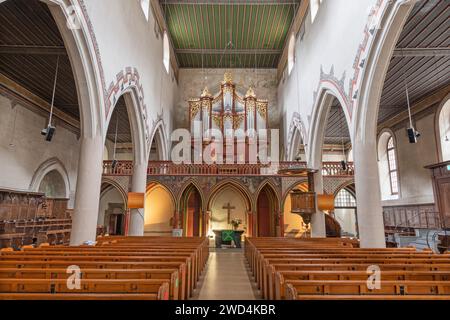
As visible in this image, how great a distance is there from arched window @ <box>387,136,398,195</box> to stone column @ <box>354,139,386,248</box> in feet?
29.0

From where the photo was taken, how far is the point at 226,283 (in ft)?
18.4

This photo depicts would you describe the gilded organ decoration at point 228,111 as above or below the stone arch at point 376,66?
above

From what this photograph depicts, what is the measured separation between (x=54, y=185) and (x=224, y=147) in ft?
30.4

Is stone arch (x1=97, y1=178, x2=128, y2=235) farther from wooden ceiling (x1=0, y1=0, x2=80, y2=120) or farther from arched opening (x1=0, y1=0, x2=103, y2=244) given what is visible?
wooden ceiling (x1=0, y1=0, x2=80, y2=120)

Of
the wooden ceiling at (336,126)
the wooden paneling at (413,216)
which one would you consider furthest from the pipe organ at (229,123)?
the wooden paneling at (413,216)

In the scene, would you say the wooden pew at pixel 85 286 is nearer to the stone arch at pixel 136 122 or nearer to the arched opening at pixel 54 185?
the stone arch at pixel 136 122

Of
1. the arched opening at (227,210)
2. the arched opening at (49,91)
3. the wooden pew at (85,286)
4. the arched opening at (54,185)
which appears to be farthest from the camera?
the arched opening at (227,210)

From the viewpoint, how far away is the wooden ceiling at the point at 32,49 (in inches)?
292

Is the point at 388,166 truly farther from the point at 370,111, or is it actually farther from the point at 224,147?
the point at 370,111

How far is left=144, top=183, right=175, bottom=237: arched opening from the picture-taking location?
53.4 feet

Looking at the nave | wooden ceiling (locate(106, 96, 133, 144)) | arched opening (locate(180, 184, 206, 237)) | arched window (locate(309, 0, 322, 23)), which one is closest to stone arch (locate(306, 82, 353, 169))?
arched window (locate(309, 0, 322, 23))

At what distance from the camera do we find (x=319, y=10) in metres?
10.9

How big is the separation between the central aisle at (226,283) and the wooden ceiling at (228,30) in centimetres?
1240
